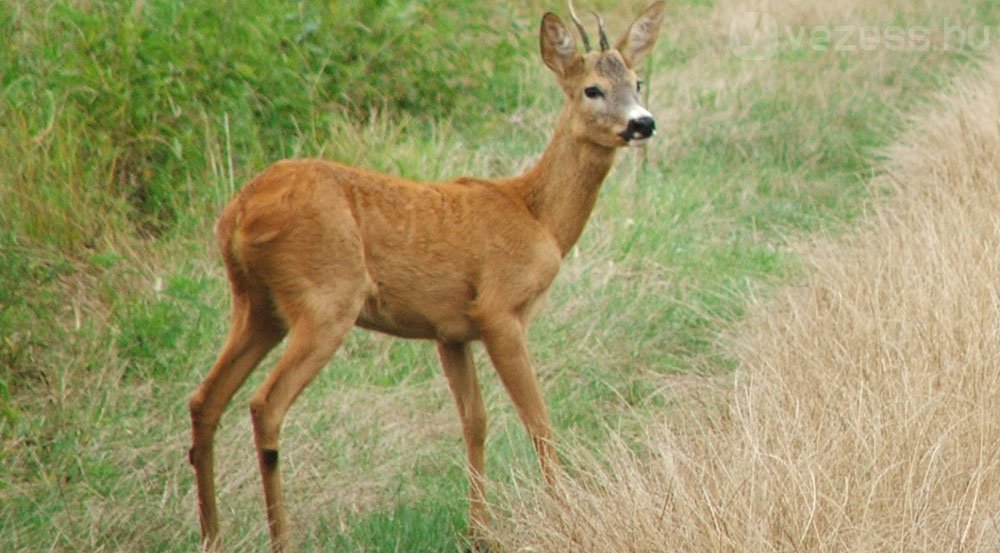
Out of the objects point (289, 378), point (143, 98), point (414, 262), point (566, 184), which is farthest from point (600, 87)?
point (143, 98)

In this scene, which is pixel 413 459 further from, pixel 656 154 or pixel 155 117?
pixel 656 154

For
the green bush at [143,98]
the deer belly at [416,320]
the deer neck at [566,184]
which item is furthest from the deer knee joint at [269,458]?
the green bush at [143,98]

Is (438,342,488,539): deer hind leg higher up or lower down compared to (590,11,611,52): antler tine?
lower down

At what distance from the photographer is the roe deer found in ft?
18.8

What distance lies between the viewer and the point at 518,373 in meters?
6.14

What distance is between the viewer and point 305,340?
5695 millimetres

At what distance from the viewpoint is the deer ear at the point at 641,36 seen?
697cm

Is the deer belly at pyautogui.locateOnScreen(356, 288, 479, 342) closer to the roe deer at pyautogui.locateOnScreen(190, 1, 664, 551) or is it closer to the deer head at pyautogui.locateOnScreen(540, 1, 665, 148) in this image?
the roe deer at pyautogui.locateOnScreen(190, 1, 664, 551)

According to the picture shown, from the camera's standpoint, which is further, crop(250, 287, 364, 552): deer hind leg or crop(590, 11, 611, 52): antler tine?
crop(590, 11, 611, 52): antler tine

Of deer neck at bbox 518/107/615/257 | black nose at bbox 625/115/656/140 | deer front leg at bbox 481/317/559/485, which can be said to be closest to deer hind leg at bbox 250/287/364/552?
deer front leg at bbox 481/317/559/485

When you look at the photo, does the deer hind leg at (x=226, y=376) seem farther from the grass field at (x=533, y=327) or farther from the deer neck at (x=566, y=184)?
the deer neck at (x=566, y=184)

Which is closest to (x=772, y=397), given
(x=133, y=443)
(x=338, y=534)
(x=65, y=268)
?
(x=338, y=534)

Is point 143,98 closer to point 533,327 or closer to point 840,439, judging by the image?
point 533,327

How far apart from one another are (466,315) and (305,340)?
0.68 meters
